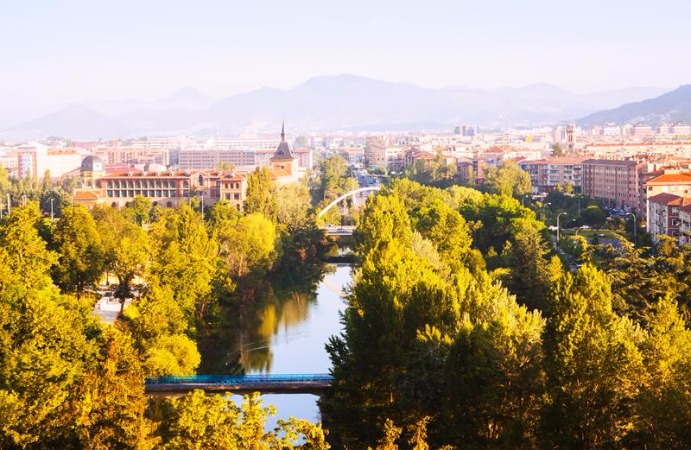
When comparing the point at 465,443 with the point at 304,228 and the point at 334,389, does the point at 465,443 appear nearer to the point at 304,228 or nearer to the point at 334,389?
the point at 334,389

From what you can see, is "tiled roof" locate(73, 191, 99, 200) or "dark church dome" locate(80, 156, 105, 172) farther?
"dark church dome" locate(80, 156, 105, 172)

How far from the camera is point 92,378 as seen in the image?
37.8 ft

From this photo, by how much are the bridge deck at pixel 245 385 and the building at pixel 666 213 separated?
1756cm

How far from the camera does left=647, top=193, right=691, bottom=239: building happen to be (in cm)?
3070

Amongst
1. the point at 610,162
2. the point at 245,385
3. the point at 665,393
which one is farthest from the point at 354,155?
the point at 665,393

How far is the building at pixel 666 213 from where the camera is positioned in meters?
30.7

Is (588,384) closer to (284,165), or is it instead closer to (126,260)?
(126,260)

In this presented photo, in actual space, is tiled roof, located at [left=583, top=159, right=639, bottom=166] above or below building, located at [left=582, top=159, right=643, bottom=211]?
above

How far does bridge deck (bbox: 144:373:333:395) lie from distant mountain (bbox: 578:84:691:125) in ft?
515

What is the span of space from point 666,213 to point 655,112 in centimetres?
16013

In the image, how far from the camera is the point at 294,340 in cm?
2281

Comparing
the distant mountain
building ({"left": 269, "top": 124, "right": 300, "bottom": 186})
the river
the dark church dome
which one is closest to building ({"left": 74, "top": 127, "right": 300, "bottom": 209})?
building ({"left": 269, "top": 124, "right": 300, "bottom": 186})

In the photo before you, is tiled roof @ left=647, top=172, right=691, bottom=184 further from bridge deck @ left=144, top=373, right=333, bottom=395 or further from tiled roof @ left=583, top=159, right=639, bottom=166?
bridge deck @ left=144, top=373, right=333, bottom=395

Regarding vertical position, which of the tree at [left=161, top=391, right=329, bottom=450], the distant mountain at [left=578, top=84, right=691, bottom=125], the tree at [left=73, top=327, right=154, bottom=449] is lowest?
the tree at [left=73, top=327, right=154, bottom=449]
